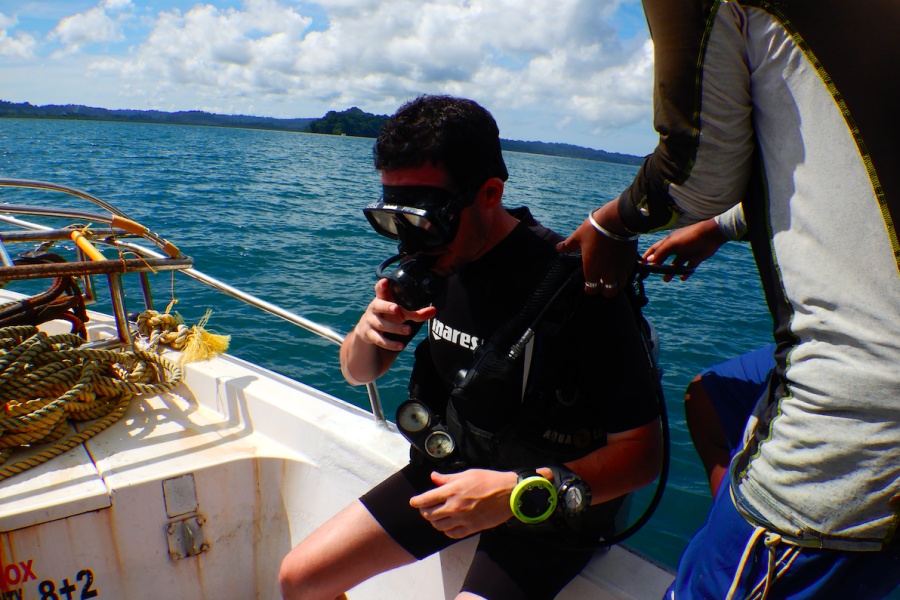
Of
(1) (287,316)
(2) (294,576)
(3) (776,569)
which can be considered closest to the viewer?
(3) (776,569)

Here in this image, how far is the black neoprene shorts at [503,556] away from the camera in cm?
147

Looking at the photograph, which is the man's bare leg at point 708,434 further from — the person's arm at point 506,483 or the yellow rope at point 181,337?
the yellow rope at point 181,337

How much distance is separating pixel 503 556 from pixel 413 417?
1.66 feet

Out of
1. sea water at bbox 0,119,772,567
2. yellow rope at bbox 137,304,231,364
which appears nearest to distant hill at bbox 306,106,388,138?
sea water at bbox 0,119,772,567

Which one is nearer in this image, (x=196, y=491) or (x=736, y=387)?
(x=736, y=387)

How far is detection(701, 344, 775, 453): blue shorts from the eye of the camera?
1.43m

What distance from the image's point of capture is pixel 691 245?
5.26ft

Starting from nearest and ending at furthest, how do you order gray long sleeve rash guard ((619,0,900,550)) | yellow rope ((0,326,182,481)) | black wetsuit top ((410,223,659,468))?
gray long sleeve rash guard ((619,0,900,550))
black wetsuit top ((410,223,659,468))
yellow rope ((0,326,182,481))

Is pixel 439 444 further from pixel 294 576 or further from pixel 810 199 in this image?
pixel 810 199

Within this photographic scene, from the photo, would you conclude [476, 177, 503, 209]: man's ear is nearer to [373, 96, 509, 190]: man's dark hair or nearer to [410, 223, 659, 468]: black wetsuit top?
[373, 96, 509, 190]: man's dark hair

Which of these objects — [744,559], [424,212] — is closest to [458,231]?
[424,212]

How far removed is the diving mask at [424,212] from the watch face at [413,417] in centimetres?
53

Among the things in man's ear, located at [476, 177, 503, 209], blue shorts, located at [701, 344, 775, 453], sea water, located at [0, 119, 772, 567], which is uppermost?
man's ear, located at [476, 177, 503, 209]

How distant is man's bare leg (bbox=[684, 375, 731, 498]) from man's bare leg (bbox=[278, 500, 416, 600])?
1.00 meters
